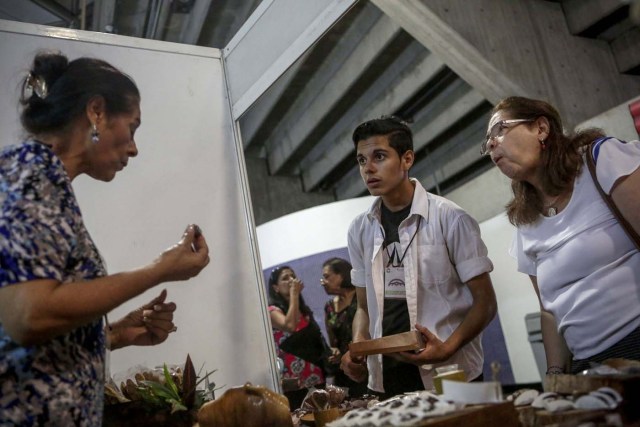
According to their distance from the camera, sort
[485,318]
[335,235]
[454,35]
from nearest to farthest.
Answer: [485,318]
[454,35]
[335,235]

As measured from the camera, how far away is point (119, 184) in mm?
2605

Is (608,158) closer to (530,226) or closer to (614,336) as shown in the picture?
(530,226)

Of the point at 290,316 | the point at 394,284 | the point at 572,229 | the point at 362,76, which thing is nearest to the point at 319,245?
the point at 290,316

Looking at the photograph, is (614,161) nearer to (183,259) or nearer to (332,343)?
(183,259)

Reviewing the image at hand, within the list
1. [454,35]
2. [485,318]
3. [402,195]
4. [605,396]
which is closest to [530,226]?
[485,318]

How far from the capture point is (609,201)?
1.79 metres

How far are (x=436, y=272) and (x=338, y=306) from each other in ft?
9.05

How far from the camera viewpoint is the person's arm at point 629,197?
1.74 metres

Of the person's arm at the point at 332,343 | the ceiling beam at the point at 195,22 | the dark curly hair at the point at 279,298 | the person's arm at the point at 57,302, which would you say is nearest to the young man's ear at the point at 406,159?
the person's arm at the point at 57,302

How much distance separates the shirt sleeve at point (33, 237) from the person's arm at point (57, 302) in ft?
0.07

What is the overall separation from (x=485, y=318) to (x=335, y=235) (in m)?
3.37

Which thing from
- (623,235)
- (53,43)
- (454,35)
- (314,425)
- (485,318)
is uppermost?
(454,35)

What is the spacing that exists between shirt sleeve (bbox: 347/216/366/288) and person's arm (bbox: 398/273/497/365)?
0.52m

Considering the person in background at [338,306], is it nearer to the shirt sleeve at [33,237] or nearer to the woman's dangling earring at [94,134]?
the woman's dangling earring at [94,134]
